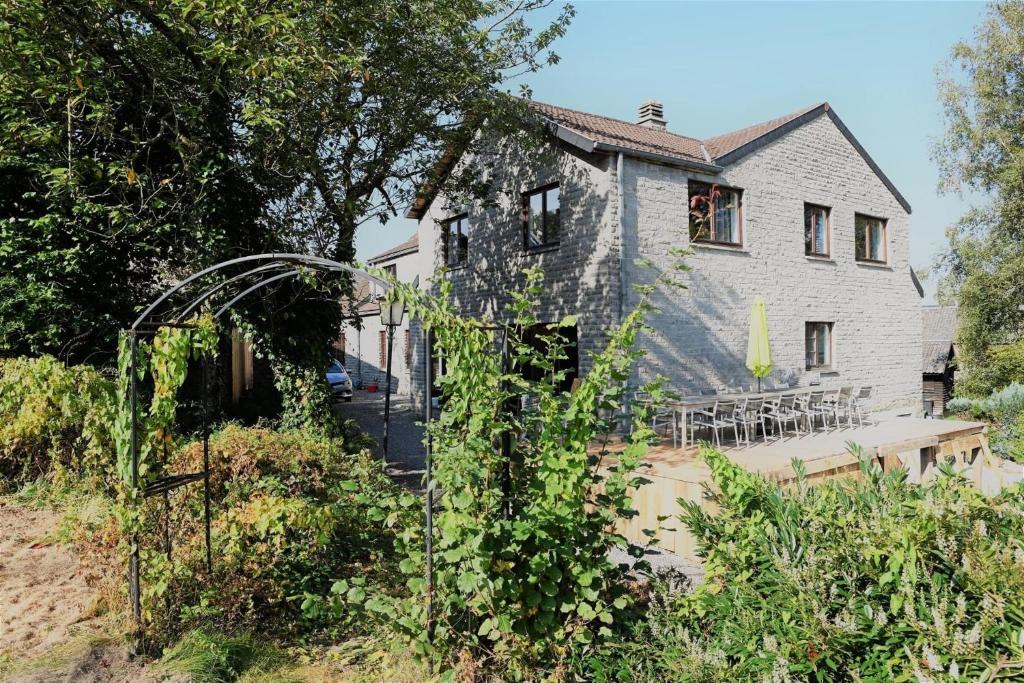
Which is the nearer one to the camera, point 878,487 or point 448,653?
point 878,487

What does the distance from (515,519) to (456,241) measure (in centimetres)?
1395

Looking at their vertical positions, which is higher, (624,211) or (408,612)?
(624,211)

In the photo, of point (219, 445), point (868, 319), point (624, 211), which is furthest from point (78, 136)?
point (868, 319)

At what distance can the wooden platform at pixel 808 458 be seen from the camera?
6711 mm

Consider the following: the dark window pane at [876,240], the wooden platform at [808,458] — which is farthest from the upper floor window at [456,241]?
the dark window pane at [876,240]

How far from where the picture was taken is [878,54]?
8297 millimetres

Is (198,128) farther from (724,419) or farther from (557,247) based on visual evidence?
(724,419)

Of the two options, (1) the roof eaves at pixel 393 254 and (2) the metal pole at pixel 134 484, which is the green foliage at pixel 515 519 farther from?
(1) the roof eaves at pixel 393 254

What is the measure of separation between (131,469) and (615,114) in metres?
14.3

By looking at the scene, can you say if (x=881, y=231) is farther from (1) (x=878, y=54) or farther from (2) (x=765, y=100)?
(1) (x=878, y=54)

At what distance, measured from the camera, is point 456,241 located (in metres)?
16.8

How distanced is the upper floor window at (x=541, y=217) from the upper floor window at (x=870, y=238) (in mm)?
8659

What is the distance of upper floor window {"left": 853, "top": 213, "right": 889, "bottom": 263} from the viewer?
16.6 metres

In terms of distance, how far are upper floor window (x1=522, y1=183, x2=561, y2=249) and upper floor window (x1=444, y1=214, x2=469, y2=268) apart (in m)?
2.55
